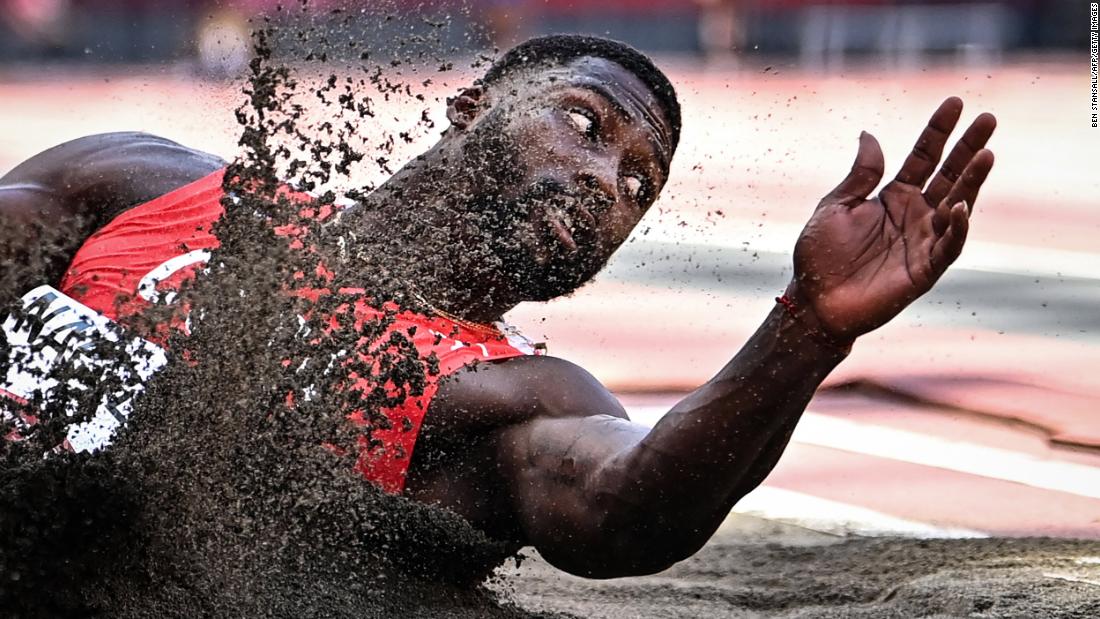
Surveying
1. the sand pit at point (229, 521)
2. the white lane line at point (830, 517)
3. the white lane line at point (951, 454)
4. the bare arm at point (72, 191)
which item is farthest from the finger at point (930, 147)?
the white lane line at point (951, 454)

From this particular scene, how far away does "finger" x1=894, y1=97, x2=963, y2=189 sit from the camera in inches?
85.2

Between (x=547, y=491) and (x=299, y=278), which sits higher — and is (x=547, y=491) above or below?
below

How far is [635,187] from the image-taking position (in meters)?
2.83

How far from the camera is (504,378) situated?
8.48 ft

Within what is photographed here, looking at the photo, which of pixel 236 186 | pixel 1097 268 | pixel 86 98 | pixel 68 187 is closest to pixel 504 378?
pixel 236 186

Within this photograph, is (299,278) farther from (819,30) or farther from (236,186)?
(819,30)

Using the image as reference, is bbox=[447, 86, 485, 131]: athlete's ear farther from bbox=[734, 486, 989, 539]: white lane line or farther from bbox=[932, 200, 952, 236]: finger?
bbox=[734, 486, 989, 539]: white lane line

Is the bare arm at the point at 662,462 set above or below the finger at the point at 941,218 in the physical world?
below

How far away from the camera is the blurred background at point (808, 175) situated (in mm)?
4523

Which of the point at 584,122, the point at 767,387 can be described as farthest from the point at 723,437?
the point at 584,122

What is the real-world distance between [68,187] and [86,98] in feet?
20.3

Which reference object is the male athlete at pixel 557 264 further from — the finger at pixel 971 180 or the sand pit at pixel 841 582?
the sand pit at pixel 841 582

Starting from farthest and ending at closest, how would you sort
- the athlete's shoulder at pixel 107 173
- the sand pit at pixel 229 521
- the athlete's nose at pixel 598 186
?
the athlete's shoulder at pixel 107 173 → the athlete's nose at pixel 598 186 → the sand pit at pixel 229 521

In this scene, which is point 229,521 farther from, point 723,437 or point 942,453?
point 942,453
